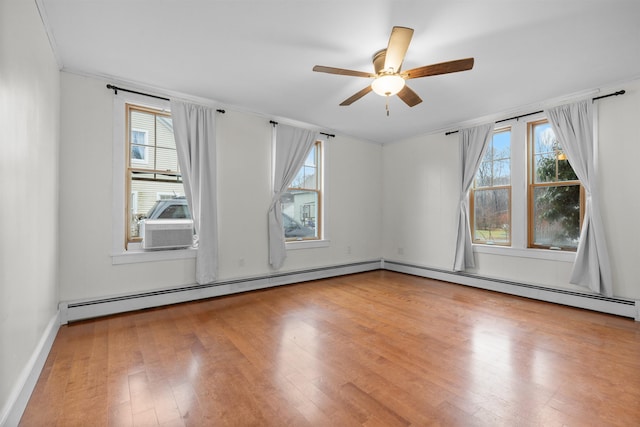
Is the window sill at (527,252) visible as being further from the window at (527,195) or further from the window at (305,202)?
the window at (305,202)

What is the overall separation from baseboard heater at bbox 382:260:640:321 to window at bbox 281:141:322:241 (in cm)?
213

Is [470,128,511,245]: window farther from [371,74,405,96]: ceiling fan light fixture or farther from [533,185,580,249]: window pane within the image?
[371,74,405,96]: ceiling fan light fixture

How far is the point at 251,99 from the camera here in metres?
3.92

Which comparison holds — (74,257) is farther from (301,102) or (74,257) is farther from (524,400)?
(524,400)

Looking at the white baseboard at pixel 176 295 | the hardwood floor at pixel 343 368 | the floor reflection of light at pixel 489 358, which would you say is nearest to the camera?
the hardwood floor at pixel 343 368

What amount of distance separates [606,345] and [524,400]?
4.94 feet

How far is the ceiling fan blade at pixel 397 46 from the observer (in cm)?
203

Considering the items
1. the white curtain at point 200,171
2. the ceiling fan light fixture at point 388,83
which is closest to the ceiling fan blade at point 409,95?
the ceiling fan light fixture at point 388,83

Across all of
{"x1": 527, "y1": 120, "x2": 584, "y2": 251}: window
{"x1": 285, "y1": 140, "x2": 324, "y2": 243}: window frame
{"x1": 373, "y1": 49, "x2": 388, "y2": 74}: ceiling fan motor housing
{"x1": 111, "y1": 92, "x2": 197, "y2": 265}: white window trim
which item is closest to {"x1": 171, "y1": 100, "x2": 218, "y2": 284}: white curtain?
{"x1": 111, "y1": 92, "x2": 197, "y2": 265}: white window trim

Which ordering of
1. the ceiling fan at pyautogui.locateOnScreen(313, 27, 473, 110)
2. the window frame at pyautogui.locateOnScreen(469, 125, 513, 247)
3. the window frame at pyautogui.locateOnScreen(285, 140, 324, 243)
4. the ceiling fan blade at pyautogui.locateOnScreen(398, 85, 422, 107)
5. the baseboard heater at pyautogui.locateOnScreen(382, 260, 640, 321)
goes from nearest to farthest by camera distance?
1. the ceiling fan at pyautogui.locateOnScreen(313, 27, 473, 110)
2. the ceiling fan blade at pyautogui.locateOnScreen(398, 85, 422, 107)
3. the baseboard heater at pyautogui.locateOnScreen(382, 260, 640, 321)
4. the window frame at pyautogui.locateOnScreen(469, 125, 513, 247)
5. the window frame at pyautogui.locateOnScreen(285, 140, 324, 243)

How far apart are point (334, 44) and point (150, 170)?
2670 mm

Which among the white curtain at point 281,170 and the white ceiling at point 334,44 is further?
the white curtain at point 281,170

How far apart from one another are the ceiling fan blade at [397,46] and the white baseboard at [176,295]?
338 cm

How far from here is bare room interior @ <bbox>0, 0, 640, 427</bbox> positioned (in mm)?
1835
